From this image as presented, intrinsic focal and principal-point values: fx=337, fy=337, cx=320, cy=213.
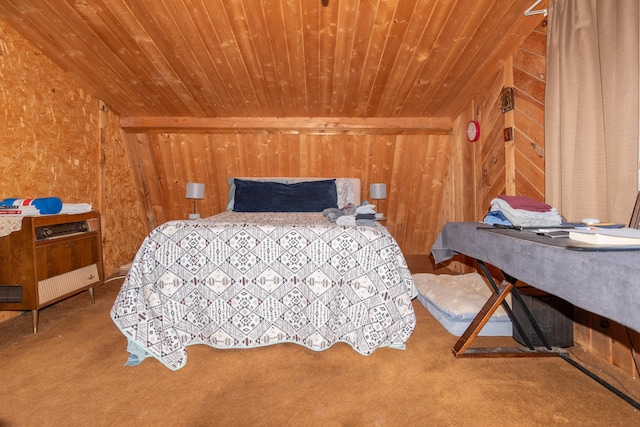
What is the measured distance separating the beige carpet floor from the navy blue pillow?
2154 mm

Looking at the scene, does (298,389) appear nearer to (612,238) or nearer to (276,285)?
(276,285)

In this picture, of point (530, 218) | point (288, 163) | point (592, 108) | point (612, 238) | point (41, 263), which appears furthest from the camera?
point (288, 163)

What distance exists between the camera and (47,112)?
9.91 ft

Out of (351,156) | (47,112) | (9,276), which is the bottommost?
(9,276)

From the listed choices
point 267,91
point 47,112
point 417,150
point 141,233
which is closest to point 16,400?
point 47,112

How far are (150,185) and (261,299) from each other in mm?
3419

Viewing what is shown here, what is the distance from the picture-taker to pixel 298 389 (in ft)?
5.39

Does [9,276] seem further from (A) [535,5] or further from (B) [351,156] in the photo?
(A) [535,5]

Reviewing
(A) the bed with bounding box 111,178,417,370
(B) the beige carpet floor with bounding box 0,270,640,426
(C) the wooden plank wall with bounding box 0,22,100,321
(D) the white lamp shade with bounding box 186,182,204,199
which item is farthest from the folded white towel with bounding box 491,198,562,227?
(D) the white lamp shade with bounding box 186,182,204,199

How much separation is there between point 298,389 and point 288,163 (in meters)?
3.29

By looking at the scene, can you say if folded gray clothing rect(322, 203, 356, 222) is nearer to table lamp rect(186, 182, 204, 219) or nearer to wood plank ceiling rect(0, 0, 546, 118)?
wood plank ceiling rect(0, 0, 546, 118)

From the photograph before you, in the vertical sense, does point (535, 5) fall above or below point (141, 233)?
above

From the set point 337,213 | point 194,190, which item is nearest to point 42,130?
point 194,190

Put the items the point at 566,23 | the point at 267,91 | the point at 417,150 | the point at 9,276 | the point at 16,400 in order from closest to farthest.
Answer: the point at 16,400 → the point at 566,23 → the point at 9,276 → the point at 267,91 → the point at 417,150
